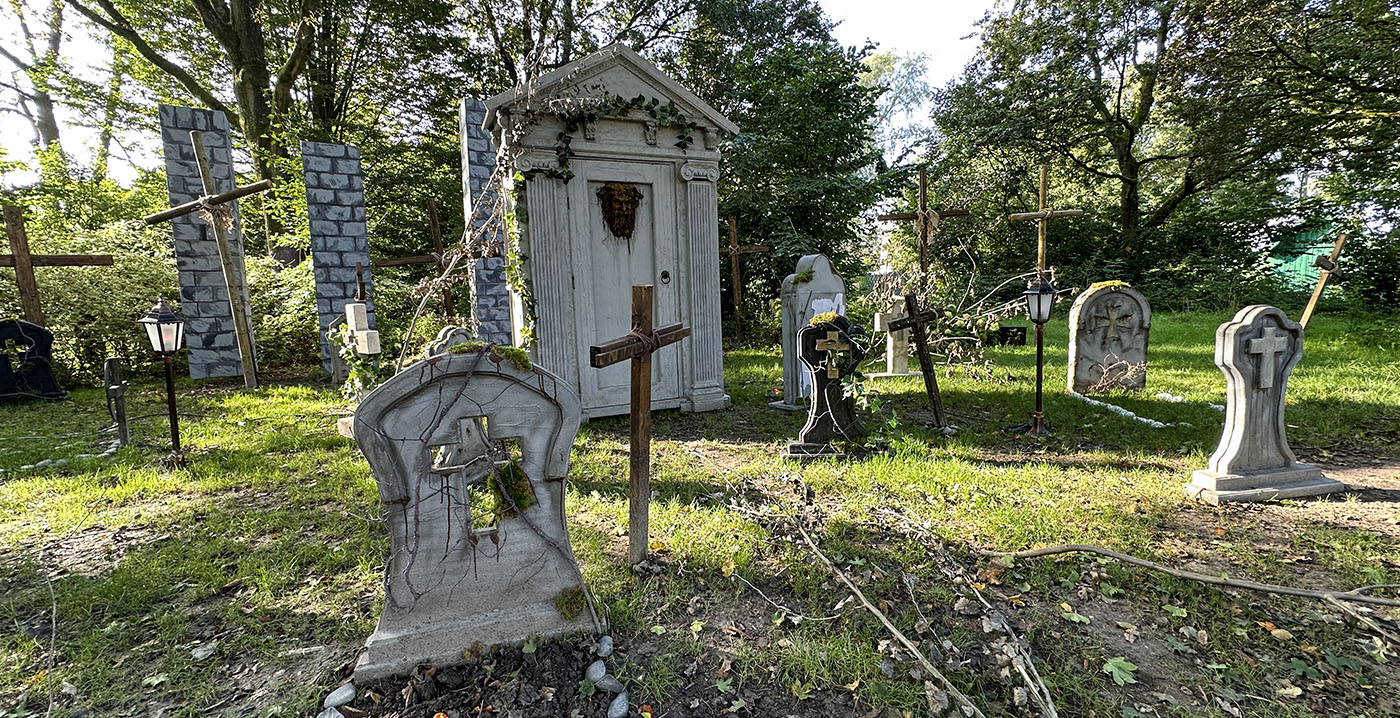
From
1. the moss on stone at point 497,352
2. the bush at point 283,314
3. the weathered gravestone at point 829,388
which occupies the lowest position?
the weathered gravestone at point 829,388

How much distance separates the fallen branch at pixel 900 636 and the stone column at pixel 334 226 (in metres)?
7.45

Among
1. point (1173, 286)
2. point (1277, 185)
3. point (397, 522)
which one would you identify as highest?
point (1277, 185)

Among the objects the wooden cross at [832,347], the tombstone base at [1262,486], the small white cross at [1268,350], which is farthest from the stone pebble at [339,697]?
the small white cross at [1268,350]

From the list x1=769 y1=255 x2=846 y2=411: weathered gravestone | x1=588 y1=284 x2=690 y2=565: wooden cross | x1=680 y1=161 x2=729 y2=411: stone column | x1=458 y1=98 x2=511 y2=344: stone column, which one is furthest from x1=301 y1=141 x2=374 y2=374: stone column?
x1=588 y1=284 x2=690 y2=565: wooden cross

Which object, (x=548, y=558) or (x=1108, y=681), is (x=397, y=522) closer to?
(x=548, y=558)

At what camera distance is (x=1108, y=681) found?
1.91m

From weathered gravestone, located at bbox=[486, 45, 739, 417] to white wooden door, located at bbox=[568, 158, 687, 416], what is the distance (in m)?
0.01

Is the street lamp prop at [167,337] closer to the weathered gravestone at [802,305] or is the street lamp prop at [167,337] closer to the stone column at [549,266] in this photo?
the stone column at [549,266]

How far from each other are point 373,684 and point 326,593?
0.86 metres

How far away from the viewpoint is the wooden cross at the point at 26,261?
6902 millimetres

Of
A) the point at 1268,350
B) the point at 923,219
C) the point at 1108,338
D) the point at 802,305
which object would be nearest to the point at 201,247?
the point at 802,305

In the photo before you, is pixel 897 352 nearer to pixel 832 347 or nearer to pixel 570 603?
pixel 832 347

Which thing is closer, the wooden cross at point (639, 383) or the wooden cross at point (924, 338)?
the wooden cross at point (639, 383)

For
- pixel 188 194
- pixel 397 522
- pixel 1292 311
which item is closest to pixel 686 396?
pixel 397 522
